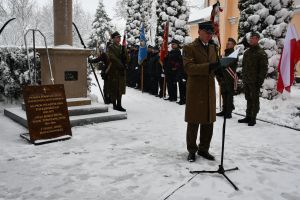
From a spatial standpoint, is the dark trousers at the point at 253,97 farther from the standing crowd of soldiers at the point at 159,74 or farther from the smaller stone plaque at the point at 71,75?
the smaller stone plaque at the point at 71,75

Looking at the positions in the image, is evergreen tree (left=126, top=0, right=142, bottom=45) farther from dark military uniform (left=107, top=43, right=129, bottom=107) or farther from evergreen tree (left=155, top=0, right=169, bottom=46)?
dark military uniform (left=107, top=43, right=129, bottom=107)

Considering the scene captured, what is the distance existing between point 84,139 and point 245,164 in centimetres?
285

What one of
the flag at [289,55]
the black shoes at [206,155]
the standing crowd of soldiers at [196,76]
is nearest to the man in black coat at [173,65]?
the standing crowd of soldiers at [196,76]

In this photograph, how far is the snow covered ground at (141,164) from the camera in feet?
12.9

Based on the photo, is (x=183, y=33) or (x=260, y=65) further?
(x=183, y=33)

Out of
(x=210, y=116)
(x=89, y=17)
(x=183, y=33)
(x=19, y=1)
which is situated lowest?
(x=210, y=116)

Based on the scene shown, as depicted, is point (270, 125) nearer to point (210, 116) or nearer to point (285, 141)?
point (285, 141)

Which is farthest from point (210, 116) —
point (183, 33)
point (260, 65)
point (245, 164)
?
point (183, 33)

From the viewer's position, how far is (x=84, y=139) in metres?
6.11

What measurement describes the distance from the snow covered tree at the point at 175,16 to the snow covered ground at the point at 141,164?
34.0ft

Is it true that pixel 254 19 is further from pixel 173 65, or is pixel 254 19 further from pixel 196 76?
pixel 196 76

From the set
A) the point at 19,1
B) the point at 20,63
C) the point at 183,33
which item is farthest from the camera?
the point at 19,1

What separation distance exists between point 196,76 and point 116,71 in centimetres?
411

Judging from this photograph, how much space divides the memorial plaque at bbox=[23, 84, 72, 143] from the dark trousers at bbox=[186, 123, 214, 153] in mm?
2346
